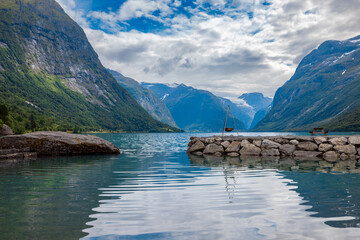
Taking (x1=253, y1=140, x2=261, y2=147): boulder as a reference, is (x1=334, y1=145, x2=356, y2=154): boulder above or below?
below

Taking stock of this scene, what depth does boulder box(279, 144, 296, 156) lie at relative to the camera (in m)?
25.5

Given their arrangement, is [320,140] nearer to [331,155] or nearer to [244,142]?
[331,155]

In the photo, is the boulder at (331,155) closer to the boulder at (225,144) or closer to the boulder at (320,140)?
the boulder at (320,140)

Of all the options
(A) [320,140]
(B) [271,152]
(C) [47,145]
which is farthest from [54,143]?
(A) [320,140]

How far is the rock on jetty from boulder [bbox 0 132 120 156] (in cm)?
1185

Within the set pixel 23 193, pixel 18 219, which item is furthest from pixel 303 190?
pixel 23 193

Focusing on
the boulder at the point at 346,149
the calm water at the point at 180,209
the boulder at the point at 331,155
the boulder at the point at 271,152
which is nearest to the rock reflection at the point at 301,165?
the boulder at the point at 331,155

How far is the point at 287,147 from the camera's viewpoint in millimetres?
25922

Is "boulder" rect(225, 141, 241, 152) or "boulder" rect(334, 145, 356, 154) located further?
"boulder" rect(225, 141, 241, 152)

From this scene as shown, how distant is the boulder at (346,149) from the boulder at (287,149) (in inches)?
147

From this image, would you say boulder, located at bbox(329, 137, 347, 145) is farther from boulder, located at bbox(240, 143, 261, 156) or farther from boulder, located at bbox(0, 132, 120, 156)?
boulder, located at bbox(0, 132, 120, 156)

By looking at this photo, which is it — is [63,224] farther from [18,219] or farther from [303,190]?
[303,190]

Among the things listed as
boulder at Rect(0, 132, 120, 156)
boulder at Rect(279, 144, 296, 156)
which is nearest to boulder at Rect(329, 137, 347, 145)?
boulder at Rect(279, 144, 296, 156)

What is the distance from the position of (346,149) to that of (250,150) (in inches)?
341
